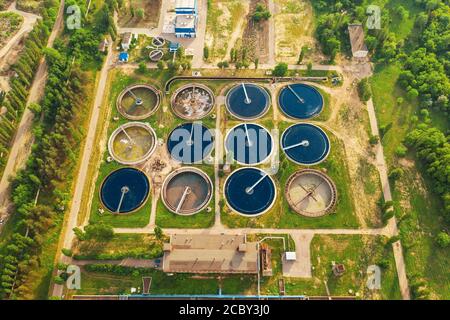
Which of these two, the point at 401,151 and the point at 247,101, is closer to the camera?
the point at 401,151

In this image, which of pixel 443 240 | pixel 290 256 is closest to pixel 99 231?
pixel 290 256

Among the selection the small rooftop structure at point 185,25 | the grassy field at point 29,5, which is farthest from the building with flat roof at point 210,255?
the grassy field at point 29,5

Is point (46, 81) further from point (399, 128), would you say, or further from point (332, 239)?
point (399, 128)

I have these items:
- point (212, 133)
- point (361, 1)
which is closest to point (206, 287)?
point (212, 133)

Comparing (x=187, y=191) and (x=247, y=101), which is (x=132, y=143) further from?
(x=247, y=101)

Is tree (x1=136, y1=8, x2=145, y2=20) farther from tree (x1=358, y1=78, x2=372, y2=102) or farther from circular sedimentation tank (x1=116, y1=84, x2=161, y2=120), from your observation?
tree (x1=358, y1=78, x2=372, y2=102)

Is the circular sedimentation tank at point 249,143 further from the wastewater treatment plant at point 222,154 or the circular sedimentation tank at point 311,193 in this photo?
the circular sedimentation tank at point 311,193

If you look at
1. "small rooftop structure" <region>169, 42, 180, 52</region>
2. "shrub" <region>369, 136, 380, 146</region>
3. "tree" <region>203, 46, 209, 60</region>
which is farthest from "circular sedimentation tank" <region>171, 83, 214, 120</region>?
"shrub" <region>369, 136, 380, 146</region>
